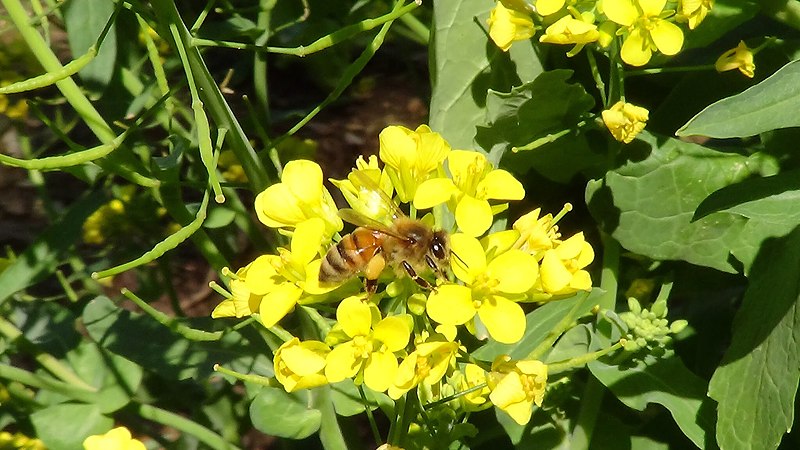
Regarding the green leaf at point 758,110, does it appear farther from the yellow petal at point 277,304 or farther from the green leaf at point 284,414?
the green leaf at point 284,414

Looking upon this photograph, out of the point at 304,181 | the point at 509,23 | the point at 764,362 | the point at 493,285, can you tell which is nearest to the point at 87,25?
the point at 304,181

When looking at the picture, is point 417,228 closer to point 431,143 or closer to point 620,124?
point 431,143

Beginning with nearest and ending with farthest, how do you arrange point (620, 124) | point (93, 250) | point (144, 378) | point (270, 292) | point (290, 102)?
point (270, 292), point (620, 124), point (144, 378), point (93, 250), point (290, 102)

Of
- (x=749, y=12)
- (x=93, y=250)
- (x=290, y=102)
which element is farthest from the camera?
(x=290, y=102)

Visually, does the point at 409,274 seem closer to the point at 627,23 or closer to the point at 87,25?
the point at 627,23

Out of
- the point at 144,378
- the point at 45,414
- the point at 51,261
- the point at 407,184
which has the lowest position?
the point at 144,378

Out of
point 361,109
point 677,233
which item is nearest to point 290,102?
point 361,109

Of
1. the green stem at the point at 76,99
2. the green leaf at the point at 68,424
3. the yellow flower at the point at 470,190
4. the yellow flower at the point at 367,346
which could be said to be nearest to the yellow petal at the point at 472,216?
the yellow flower at the point at 470,190

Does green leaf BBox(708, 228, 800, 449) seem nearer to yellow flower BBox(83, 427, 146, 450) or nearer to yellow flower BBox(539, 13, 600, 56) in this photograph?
yellow flower BBox(539, 13, 600, 56)
